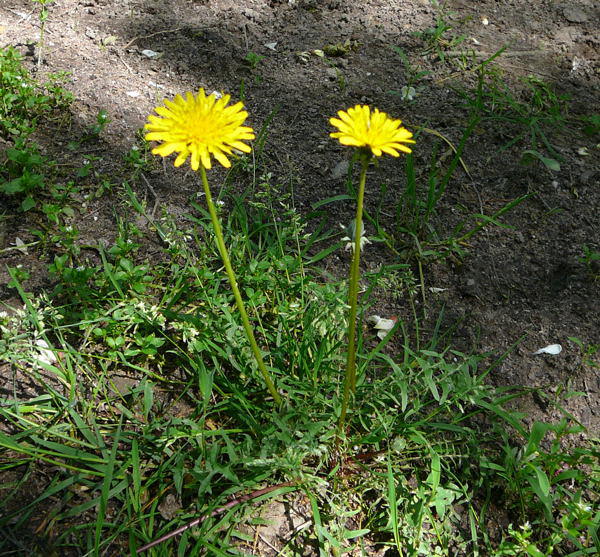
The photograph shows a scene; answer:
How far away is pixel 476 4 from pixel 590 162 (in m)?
1.32

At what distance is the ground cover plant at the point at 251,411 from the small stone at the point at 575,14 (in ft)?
5.64

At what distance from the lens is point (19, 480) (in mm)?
1528

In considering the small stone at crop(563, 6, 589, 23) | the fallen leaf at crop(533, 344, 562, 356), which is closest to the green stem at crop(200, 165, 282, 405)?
the fallen leaf at crop(533, 344, 562, 356)

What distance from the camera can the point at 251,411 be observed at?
5.48 ft

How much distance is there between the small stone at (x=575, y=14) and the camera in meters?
3.11

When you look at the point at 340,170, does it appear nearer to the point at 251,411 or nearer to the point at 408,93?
the point at 408,93

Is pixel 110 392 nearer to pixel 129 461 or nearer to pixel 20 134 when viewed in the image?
pixel 129 461

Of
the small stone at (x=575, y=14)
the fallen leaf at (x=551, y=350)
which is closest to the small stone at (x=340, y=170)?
the fallen leaf at (x=551, y=350)

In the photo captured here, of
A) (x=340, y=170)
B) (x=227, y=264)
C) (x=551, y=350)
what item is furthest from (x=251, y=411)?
(x=340, y=170)

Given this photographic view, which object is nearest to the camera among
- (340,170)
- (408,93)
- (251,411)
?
(251,411)

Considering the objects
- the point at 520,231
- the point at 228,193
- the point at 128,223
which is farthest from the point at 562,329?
the point at 128,223

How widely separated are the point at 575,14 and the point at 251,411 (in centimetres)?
293

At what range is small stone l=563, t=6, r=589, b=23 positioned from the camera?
3.11 metres

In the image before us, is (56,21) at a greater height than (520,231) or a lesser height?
greater
